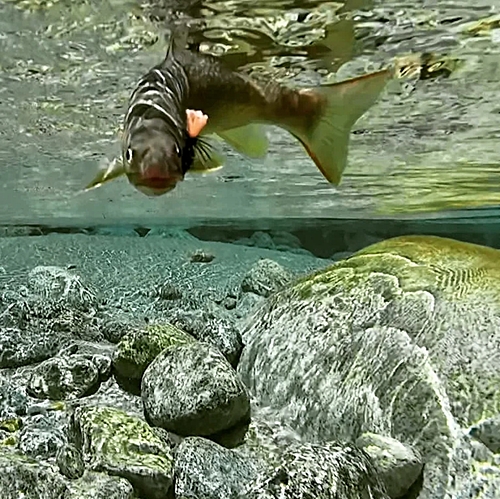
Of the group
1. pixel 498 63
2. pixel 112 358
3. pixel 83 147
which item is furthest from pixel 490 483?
pixel 83 147

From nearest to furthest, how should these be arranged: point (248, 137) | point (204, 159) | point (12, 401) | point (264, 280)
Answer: point (204, 159) → point (248, 137) → point (12, 401) → point (264, 280)

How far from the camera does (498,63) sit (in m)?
7.53

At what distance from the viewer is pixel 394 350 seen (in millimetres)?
6043

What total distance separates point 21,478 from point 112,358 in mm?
3223

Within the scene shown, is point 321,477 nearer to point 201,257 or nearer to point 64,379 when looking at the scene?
point 64,379

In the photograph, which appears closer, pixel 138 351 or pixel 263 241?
pixel 138 351

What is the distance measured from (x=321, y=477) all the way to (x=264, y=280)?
9.05 meters

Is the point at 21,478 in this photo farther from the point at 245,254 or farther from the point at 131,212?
the point at 131,212

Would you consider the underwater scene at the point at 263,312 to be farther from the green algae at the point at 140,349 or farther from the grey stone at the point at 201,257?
the grey stone at the point at 201,257

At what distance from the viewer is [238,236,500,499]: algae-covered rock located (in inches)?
206

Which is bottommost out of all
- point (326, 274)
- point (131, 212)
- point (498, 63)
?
point (131, 212)

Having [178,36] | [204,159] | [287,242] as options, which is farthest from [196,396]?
[287,242]

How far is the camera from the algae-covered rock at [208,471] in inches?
193

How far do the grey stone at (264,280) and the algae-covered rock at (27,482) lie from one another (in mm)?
8635
